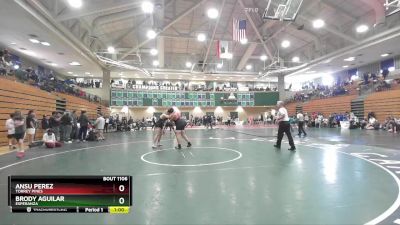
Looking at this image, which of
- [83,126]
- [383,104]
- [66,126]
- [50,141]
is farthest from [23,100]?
[383,104]

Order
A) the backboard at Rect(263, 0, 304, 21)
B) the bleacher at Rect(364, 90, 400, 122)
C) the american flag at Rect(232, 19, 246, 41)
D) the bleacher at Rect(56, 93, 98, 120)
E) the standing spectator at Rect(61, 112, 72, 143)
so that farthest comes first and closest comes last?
the bleacher at Rect(56, 93, 98, 120), the bleacher at Rect(364, 90, 400, 122), the american flag at Rect(232, 19, 246, 41), the standing spectator at Rect(61, 112, 72, 143), the backboard at Rect(263, 0, 304, 21)

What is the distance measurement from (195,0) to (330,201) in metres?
21.3

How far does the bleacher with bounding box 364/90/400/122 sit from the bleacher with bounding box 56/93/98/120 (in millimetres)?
26280

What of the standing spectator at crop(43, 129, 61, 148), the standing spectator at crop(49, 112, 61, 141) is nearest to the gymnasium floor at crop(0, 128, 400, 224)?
the standing spectator at crop(43, 129, 61, 148)

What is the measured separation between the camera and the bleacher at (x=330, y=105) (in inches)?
1101

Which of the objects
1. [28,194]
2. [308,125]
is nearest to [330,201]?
[28,194]

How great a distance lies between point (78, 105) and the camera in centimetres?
2447

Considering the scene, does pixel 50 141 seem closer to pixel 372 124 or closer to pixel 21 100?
pixel 21 100

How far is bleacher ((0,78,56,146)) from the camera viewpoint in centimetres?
1316

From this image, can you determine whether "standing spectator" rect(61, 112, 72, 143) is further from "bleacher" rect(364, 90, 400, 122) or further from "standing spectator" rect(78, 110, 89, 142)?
"bleacher" rect(364, 90, 400, 122)

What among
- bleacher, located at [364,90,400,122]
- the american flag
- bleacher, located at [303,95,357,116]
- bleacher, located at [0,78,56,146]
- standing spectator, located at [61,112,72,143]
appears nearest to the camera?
bleacher, located at [0,78,56,146]

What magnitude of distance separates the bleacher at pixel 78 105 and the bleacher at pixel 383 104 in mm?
26280
